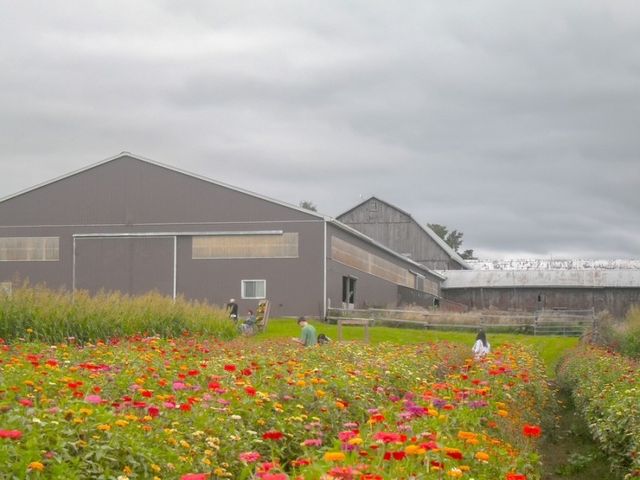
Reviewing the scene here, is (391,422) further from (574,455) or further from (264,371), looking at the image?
(574,455)

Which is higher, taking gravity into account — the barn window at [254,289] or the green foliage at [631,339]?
the barn window at [254,289]

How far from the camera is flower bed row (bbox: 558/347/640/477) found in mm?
10648

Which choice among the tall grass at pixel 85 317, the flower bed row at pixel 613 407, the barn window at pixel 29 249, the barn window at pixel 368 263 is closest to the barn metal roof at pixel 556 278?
the barn window at pixel 368 263

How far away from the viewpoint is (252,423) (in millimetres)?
8477

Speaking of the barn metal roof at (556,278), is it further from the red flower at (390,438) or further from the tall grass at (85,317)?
the red flower at (390,438)

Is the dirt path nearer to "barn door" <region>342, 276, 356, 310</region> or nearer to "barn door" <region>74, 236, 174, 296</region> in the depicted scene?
"barn door" <region>74, 236, 174, 296</region>

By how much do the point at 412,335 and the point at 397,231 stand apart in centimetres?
3498

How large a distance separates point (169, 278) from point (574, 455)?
111 feet

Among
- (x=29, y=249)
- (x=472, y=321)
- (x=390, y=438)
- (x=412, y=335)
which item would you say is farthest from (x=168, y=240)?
(x=390, y=438)

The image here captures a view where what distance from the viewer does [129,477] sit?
645 centimetres

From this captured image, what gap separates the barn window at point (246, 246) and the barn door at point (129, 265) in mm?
1573

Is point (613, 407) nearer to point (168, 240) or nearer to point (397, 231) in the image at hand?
point (168, 240)

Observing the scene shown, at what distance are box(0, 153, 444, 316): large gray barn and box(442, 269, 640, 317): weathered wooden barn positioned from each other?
2283 cm

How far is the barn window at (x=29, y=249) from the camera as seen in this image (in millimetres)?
46281
